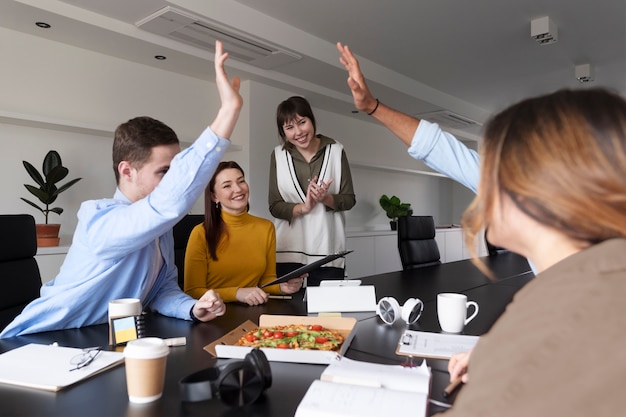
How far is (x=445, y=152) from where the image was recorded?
4.66 ft

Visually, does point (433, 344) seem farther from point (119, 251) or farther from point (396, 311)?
point (119, 251)

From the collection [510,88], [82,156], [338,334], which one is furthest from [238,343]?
[510,88]

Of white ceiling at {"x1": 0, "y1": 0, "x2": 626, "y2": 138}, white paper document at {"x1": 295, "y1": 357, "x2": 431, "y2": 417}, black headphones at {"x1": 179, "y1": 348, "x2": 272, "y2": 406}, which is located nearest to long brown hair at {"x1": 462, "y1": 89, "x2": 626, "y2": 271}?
white paper document at {"x1": 295, "y1": 357, "x2": 431, "y2": 417}

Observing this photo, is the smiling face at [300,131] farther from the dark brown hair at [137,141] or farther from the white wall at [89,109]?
the white wall at [89,109]

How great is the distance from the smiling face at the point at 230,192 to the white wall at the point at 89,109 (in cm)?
177

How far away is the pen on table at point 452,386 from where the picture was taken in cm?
80

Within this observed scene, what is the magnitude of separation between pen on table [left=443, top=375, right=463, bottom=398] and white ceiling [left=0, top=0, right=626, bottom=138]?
254 centimetres

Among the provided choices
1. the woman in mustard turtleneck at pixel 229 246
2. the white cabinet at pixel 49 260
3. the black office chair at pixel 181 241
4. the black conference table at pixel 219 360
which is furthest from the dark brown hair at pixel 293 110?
the white cabinet at pixel 49 260

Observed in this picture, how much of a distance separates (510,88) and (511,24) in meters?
2.04

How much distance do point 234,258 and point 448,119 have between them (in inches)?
201

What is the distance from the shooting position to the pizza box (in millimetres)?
958

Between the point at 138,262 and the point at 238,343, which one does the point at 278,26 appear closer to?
the point at 138,262

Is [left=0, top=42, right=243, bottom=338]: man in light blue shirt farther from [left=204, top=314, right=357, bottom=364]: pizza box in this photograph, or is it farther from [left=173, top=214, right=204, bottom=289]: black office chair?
[left=173, top=214, right=204, bottom=289]: black office chair

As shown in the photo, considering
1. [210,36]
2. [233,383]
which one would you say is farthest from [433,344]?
[210,36]
